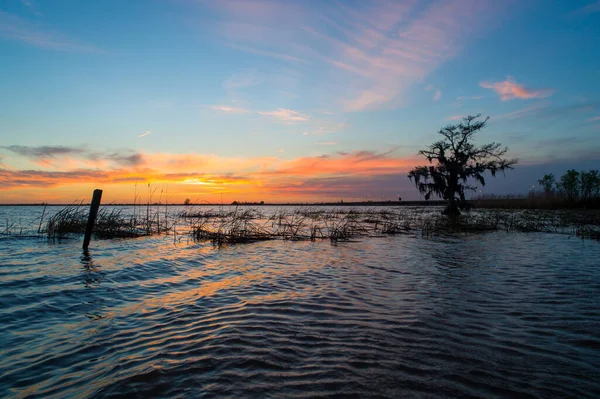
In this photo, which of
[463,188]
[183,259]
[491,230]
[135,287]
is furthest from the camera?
[463,188]

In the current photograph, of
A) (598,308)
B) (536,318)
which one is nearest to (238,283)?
(536,318)

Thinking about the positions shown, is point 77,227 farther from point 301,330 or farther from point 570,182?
point 570,182

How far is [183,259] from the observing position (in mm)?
11188

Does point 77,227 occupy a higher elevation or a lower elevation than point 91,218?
lower

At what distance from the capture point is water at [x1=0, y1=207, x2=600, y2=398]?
10.4ft

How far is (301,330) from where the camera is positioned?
15.2ft

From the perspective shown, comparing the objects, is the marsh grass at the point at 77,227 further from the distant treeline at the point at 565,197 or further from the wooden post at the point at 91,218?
the distant treeline at the point at 565,197

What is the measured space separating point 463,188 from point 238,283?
3102 cm

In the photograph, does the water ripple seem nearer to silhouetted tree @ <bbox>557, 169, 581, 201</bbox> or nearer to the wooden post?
the wooden post

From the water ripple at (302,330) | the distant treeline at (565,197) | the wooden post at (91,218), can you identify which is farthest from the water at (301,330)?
the distant treeline at (565,197)

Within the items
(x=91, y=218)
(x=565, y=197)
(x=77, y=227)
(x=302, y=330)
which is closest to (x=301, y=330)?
(x=302, y=330)

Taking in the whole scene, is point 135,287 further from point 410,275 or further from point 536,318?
point 536,318

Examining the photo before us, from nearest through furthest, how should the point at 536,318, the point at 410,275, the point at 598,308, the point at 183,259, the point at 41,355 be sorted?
the point at 41,355 → the point at 536,318 → the point at 598,308 → the point at 410,275 → the point at 183,259

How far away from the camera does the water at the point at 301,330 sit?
10.4 feet
